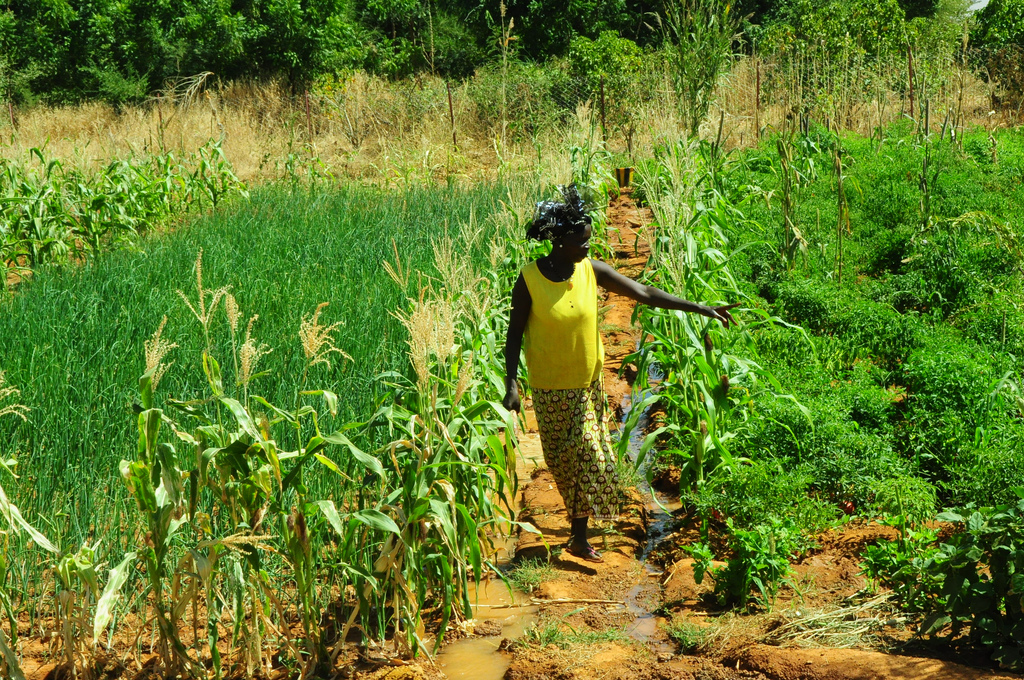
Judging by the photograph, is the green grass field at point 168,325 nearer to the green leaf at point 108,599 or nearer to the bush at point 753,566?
the green leaf at point 108,599

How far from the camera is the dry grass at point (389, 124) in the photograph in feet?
45.0

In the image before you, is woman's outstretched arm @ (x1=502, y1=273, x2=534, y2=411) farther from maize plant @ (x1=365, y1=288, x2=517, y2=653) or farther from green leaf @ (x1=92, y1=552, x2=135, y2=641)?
green leaf @ (x1=92, y1=552, x2=135, y2=641)

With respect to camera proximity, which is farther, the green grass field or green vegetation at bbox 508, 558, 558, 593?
the green grass field

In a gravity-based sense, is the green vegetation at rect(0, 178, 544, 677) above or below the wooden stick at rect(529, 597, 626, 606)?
above

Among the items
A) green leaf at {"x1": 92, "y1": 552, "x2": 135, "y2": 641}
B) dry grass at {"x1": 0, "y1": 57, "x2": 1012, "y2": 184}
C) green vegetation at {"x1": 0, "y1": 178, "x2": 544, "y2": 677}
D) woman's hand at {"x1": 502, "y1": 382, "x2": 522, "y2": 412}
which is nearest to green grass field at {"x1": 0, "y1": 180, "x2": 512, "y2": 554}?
green vegetation at {"x1": 0, "y1": 178, "x2": 544, "y2": 677}

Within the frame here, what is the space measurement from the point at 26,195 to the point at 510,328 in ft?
24.2

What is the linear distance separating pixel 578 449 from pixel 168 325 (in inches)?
137

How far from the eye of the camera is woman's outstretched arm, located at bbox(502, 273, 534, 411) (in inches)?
163

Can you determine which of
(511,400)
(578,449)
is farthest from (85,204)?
(578,449)

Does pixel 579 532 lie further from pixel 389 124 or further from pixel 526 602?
pixel 389 124

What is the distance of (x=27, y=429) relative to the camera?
4855 mm

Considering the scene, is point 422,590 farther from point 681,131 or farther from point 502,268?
point 681,131

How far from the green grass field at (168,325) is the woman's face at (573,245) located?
827mm

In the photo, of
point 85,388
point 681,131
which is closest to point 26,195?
point 85,388
